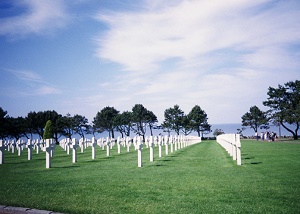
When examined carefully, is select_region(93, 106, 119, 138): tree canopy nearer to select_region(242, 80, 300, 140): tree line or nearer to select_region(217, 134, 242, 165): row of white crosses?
select_region(242, 80, 300, 140): tree line

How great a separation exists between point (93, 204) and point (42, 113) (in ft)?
293

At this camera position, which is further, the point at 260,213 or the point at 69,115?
the point at 69,115

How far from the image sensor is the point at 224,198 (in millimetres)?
5883

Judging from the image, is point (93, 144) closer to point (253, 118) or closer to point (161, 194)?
point (161, 194)

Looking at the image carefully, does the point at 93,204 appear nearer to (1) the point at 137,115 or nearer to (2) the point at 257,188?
(2) the point at 257,188

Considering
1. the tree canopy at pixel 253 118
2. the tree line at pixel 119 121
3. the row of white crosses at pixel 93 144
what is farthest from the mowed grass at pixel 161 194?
the tree canopy at pixel 253 118

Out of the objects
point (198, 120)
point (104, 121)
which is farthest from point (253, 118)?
point (104, 121)

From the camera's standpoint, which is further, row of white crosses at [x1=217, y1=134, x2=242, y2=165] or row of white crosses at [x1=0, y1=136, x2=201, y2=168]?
row of white crosses at [x1=0, y1=136, x2=201, y2=168]

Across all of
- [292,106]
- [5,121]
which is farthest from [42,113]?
[292,106]

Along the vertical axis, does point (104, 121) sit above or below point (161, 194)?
above

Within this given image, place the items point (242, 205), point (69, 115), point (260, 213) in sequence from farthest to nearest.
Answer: point (69, 115)
point (242, 205)
point (260, 213)

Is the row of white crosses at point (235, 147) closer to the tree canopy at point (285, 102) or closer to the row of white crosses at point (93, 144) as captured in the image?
the row of white crosses at point (93, 144)

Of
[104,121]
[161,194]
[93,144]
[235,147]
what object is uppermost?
[104,121]

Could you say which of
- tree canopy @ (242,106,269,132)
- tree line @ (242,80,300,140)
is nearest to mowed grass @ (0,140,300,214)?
tree line @ (242,80,300,140)
